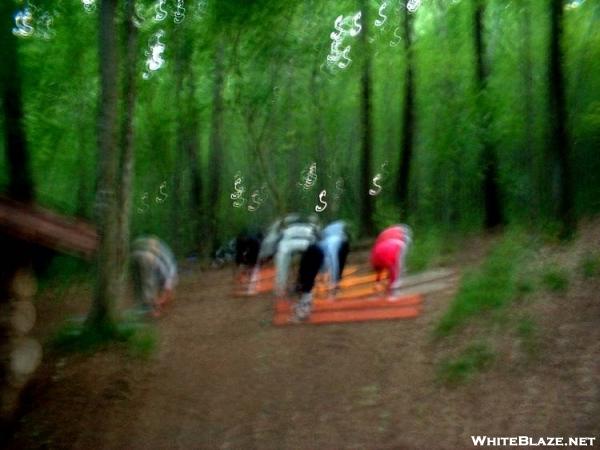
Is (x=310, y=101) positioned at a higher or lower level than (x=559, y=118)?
higher

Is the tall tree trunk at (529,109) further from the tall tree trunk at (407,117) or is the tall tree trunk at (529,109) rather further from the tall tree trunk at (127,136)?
the tall tree trunk at (127,136)

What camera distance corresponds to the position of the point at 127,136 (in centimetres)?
1148

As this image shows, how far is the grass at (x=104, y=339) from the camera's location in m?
10.2

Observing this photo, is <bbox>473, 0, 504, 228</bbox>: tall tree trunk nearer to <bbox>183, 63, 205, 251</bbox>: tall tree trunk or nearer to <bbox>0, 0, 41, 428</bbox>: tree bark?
<bbox>183, 63, 205, 251</bbox>: tall tree trunk

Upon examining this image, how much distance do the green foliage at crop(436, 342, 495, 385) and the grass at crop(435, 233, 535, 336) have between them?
0.97 m

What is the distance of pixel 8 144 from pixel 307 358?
389 inches

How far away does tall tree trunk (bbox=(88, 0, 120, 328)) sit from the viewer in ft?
33.9

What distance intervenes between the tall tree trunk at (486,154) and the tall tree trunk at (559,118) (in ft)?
22.0

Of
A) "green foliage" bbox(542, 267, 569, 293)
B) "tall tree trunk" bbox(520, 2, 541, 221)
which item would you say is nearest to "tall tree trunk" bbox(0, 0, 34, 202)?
"green foliage" bbox(542, 267, 569, 293)

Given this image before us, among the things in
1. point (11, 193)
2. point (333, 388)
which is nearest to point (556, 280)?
point (333, 388)

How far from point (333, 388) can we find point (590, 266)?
447 cm

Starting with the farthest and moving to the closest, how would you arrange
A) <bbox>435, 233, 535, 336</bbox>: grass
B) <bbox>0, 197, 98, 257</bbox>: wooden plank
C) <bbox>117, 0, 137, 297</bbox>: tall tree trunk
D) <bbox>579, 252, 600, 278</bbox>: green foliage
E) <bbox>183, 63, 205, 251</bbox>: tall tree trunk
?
<bbox>183, 63, 205, 251</bbox>: tall tree trunk, <bbox>117, 0, 137, 297</bbox>: tall tree trunk, <bbox>435, 233, 535, 336</bbox>: grass, <bbox>579, 252, 600, 278</bbox>: green foliage, <bbox>0, 197, 98, 257</bbox>: wooden plank

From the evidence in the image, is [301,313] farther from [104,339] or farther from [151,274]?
[104,339]

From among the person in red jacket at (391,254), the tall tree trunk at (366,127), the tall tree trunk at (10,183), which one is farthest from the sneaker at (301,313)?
the tall tree trunk at (366,127)
